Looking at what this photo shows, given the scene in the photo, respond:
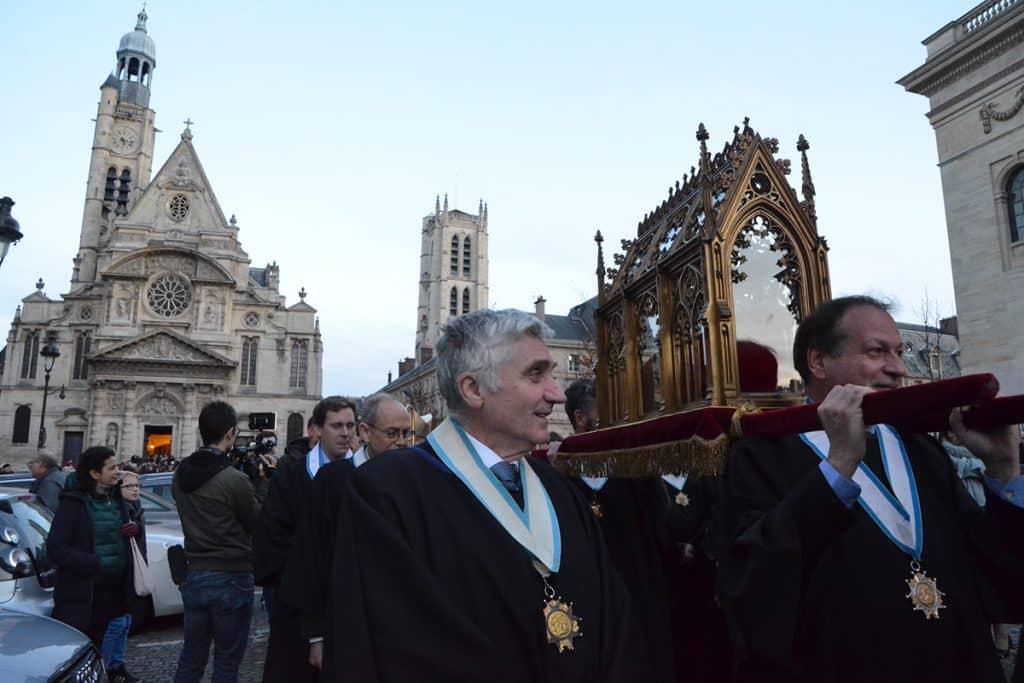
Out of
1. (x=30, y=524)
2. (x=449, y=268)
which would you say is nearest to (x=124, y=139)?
(x=449, y=268)

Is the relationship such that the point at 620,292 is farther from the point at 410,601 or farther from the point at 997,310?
the point at 997,310

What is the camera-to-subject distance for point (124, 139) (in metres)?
47.6

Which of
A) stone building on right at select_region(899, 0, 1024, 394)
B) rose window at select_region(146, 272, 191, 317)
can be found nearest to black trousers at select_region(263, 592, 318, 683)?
stone building on right at select_region(899, 0, 1024, 394)

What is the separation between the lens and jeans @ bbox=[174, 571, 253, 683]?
4078 millimetres

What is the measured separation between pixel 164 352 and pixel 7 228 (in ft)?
115

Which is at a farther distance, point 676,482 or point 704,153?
point 704,153

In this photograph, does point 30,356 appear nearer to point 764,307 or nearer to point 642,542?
point 764,307

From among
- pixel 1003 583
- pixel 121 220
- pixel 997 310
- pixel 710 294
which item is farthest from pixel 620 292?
pixel 121 220

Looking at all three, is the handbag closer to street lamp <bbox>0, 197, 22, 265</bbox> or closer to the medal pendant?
the medal pendant

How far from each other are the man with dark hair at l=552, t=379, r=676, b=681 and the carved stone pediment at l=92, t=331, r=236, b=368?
Answer: 41.0 m

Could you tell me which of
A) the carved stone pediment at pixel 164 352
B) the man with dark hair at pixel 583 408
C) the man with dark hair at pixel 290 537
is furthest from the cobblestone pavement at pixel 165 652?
the carved stone pediment at pixel 164 352

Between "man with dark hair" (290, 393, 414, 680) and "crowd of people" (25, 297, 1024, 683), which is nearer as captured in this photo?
"crowd of people" (25, 297, 1024, 683)

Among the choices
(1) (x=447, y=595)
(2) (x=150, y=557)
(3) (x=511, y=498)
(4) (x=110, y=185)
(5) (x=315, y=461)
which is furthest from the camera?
(4) (x=110, y=185)

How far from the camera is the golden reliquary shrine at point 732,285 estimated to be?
3.49 metres
